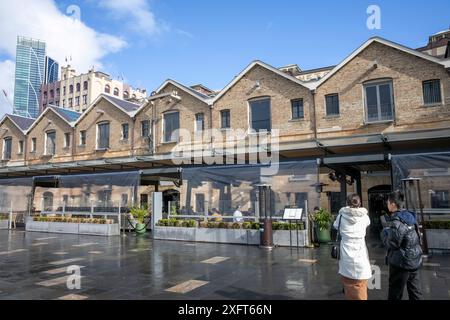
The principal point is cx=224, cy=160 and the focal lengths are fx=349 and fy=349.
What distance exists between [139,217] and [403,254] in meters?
14.6

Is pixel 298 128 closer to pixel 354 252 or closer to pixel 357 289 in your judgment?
pixel 354 252

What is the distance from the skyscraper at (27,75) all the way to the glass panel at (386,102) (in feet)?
368

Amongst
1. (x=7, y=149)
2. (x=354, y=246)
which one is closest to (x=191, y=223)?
(x=354, y=246)

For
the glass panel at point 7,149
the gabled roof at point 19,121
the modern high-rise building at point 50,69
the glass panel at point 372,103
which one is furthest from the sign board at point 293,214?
the modern high-rise building at point 50,69

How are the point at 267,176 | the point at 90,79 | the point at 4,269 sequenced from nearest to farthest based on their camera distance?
1. the point at 4,269
2. the point at 267,176
3. the point at 90,79

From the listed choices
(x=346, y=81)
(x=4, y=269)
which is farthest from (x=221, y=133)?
(x=4, y=269)

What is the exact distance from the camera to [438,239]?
11.0 m

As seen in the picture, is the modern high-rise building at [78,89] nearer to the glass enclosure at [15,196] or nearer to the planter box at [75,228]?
the glass enclosure at [15,196]

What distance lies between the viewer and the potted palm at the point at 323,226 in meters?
12.5

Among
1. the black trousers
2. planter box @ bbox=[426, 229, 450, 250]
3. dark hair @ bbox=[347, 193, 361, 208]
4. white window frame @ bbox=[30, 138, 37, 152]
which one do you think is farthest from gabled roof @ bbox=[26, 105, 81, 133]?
the black trousers

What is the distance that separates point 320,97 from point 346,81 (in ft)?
5.34

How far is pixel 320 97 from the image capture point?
65.9 ft

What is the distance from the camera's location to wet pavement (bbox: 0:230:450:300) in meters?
6.36
